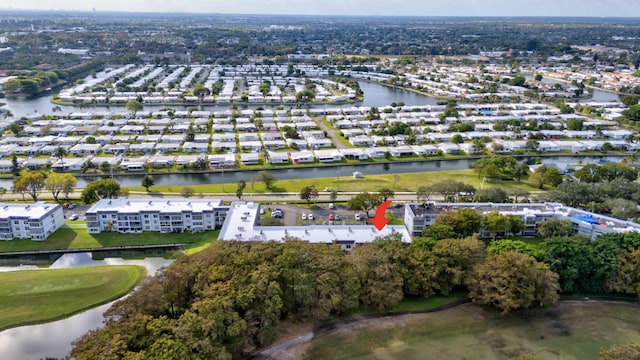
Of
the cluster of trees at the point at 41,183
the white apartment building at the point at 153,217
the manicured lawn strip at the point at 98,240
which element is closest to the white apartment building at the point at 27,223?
the manicured lawn strip at the point at 98,240

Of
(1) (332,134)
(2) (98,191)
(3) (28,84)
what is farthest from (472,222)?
(3) (28,84)

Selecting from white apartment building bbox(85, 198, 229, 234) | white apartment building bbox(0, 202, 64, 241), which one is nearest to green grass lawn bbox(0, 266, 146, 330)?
white apartment building bbox(0, 202, 64, 241)

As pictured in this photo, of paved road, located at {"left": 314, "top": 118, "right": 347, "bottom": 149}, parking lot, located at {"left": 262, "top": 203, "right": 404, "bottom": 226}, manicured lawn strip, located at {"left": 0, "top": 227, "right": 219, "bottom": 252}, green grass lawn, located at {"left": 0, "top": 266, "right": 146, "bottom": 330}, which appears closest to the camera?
green grass lawn, located at {"left": 0, "top": 266, "right": 146, "bottom": 330}

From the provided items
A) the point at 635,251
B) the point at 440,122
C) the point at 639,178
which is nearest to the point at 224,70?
the point at 440,122

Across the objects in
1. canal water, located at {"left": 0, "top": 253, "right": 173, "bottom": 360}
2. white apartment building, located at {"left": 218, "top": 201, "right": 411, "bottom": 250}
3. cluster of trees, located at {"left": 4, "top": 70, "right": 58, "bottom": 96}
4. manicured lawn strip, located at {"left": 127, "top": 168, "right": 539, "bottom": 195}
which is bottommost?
canal water, located at {"left": 0, "top": 253, "right": 173, "bottom": 360}

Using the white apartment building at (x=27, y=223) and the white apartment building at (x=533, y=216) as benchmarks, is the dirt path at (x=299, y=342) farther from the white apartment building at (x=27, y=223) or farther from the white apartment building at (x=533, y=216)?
the white apartment building at (x=27, y=223)

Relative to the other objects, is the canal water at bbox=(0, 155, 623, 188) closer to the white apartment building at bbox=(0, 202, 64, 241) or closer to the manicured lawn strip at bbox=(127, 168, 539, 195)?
the manicured lawn strip at bbox=(127, 168, 539, 195)
